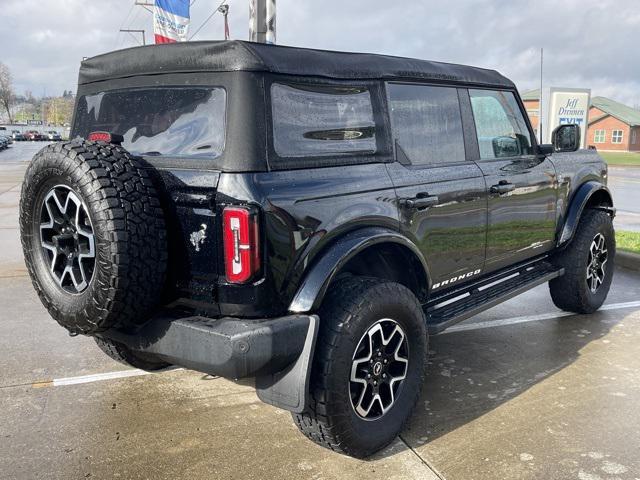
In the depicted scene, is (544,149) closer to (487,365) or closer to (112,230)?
(487,365)

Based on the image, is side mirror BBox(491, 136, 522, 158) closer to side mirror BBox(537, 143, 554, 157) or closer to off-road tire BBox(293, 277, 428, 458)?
side mirror BBox(537, 143, 554, 157)

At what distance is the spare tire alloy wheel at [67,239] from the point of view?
273 cm

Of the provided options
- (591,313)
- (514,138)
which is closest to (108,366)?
(514,138)

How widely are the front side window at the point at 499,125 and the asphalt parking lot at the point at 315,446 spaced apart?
1.48 metres

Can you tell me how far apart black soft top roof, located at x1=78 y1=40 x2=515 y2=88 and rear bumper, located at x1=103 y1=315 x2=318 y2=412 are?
3.77ft

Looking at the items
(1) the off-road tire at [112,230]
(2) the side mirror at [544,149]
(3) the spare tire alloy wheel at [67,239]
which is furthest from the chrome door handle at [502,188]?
(3) the spare tire alloy wheel at [67,239]

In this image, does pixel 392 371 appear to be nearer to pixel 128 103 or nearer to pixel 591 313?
pixel 128 103

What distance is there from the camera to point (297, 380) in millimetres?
2727

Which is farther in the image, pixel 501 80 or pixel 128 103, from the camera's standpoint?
pixel 501 80

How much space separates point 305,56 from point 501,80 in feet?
6.82

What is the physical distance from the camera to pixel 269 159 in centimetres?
274

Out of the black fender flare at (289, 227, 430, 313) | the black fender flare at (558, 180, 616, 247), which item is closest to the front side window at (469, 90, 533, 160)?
the black fender flare at (558, 180, 616, 247)

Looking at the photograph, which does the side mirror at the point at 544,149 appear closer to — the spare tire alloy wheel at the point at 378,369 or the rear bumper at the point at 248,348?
the spare tire alloy wheel at the point at 378,369

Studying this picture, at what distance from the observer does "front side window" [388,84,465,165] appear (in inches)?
139
